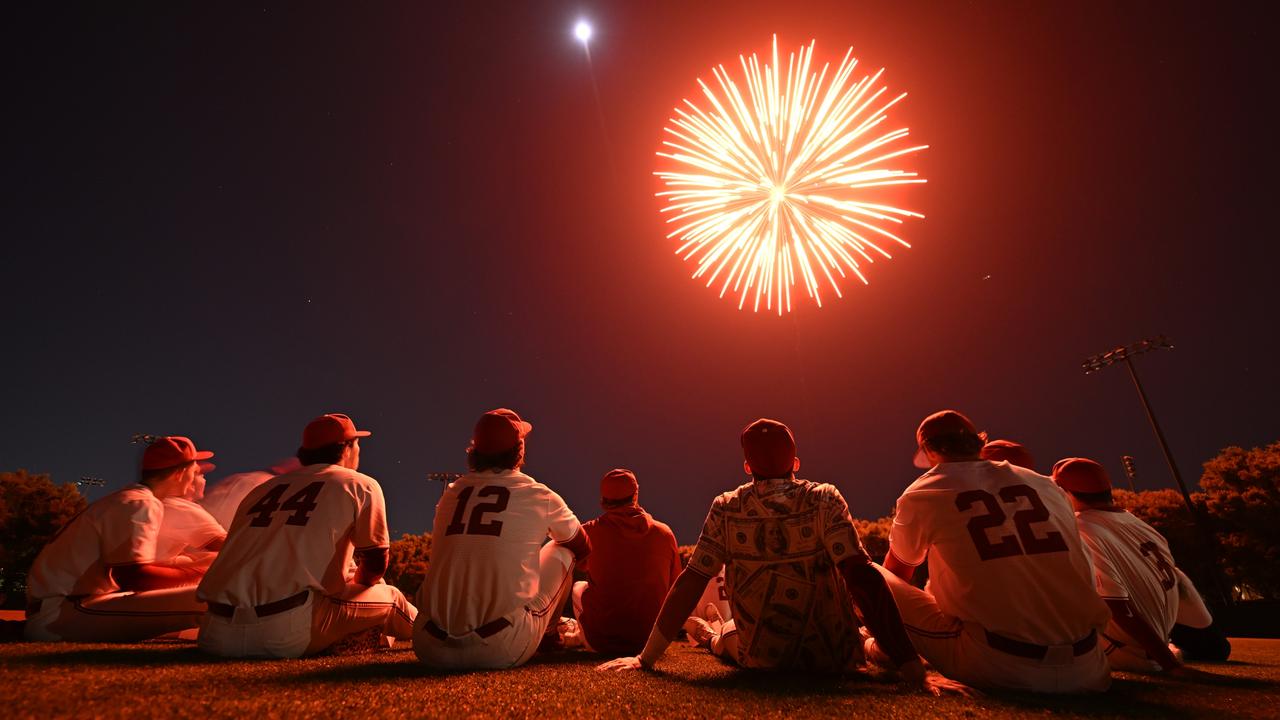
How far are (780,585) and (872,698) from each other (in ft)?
3.08

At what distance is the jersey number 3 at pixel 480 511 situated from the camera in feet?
13.0

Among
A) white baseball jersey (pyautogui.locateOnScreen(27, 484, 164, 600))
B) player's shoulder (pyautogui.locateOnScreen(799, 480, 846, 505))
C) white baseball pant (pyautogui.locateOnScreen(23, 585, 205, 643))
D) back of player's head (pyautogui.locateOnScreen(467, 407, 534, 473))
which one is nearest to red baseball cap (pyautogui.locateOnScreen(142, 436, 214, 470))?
white baseball jersey (pyautogui.locateOnScreen(27, 484, 164, 600))

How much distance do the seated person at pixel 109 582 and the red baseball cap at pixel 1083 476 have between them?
29.3ft

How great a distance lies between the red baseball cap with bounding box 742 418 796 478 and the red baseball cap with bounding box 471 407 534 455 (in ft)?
6.80

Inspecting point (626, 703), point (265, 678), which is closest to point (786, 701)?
point (626, 703)

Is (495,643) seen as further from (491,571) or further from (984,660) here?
(984,660)

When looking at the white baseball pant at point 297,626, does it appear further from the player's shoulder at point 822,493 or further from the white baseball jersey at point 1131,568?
the white baseball jersey at point 1131,568

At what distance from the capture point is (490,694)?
2.79 meters

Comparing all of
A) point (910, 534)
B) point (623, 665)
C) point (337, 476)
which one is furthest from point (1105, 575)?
point (337, 476)

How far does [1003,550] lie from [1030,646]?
0.56 meters

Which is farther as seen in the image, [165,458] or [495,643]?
[165,458]

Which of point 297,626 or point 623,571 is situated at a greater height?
point 297,626

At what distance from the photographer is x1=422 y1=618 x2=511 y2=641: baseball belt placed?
3773 millimetres

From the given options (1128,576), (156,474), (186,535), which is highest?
(156,474)
